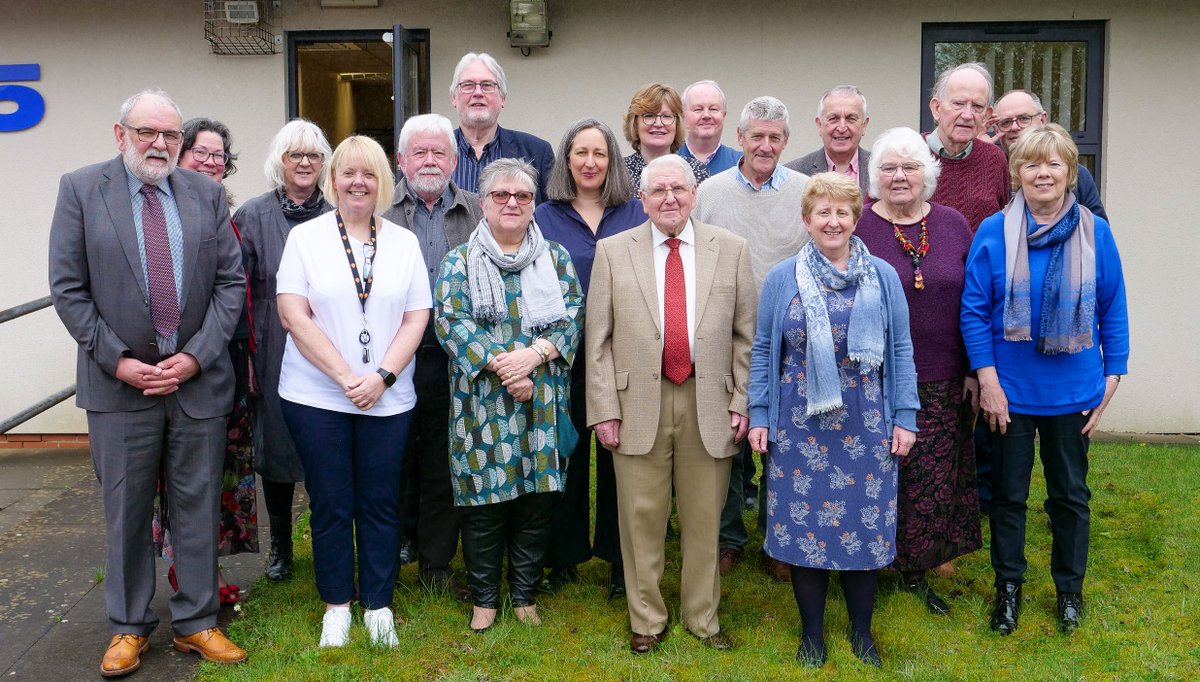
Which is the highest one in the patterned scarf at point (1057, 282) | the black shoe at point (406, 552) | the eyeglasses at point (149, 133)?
the eyeglasses at point (149, 133)

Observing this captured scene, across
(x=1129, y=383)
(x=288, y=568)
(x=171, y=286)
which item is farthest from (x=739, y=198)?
(x=1129, y=383)

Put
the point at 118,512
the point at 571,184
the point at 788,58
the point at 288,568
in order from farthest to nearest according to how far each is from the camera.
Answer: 1. the point at 788,58
2. the point at 288,568
3. the point at 571,184
4. the point at 118,512

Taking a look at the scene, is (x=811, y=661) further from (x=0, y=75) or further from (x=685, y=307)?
(x=0, y=75)

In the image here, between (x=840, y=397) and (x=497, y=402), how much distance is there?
1.36m

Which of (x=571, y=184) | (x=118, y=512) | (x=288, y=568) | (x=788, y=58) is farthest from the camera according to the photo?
(x=788, y=58)

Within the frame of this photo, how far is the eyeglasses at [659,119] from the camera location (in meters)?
4.92

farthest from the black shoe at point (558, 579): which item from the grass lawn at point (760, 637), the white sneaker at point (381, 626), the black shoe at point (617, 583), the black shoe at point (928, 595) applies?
the black shoe at point (928, 595)

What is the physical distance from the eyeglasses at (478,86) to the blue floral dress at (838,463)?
216 centimetres

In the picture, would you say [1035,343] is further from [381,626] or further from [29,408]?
[29,408]

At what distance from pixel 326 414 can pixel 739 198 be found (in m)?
2.05

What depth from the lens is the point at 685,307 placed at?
156 inches

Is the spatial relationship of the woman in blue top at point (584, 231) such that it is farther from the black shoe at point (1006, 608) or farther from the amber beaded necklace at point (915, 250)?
the black shoe at point (1006, 608)

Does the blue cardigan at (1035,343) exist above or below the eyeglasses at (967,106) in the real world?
below

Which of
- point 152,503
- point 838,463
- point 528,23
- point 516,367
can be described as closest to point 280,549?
point 152,503
